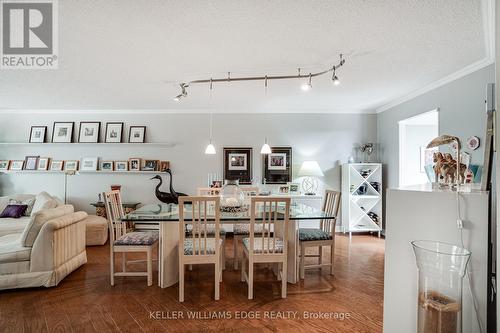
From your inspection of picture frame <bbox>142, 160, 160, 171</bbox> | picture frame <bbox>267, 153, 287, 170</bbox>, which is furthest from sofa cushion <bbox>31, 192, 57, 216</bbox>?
picture frame <bbox>267, 153, 287, 170</bbox>

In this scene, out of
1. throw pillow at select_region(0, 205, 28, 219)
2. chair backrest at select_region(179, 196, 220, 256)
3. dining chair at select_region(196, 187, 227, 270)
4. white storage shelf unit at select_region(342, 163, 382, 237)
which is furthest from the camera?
white storage shelf unit at select_region(342, 163, 382, 237)

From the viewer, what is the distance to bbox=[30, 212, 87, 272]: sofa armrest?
268cm

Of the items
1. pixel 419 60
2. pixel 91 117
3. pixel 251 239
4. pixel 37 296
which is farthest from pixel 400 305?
pixel 91 117

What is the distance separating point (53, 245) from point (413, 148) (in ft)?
18.1

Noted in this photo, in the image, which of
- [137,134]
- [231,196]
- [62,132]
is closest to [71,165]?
[62,132]

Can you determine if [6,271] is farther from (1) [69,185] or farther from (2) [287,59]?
(2) [287,59]

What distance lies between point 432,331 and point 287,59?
2.49 metres

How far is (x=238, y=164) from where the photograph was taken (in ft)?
16.7

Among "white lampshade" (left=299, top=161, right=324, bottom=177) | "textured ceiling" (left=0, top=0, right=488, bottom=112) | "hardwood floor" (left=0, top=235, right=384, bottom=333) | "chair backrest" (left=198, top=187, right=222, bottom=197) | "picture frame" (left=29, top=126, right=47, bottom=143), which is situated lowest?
"hardwood floor" (left=0, top=235, right=384, bottom=333)

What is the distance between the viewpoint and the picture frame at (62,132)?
196 inches

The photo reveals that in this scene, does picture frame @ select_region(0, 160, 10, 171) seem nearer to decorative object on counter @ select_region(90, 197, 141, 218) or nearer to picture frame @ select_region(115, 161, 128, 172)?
decorative object on counter @ select_region(90, 197, 141, 218)

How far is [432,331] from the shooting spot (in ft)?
4.09

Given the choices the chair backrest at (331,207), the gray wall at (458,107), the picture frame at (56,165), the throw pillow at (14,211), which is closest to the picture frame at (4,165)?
the picture frame at (56,165)

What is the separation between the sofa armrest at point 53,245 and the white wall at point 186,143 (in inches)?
80.8
